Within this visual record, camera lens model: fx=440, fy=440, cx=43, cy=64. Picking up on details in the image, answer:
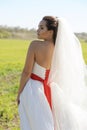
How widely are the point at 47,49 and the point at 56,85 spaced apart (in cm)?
50

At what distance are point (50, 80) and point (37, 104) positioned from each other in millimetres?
324

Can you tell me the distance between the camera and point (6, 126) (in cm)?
737

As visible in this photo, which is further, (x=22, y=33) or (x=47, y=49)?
(x=22, y=33)

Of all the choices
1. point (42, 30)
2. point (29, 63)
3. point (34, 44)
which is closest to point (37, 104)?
point (29, 63)

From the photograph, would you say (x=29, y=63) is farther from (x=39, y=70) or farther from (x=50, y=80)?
(x=50, y=80)

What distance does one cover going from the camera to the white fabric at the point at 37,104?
4887 millimetres

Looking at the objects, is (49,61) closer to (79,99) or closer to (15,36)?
(79,99)

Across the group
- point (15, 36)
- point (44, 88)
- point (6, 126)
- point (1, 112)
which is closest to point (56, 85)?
point (44, 88)

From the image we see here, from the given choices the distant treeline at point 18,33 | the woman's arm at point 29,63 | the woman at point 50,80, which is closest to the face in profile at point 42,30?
the woman at point 50,80

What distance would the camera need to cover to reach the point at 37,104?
4.89m

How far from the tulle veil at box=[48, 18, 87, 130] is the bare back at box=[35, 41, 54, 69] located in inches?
2.6

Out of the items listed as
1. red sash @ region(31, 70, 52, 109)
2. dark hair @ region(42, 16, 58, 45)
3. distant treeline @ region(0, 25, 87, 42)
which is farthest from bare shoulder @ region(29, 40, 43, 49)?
distant treeline @ region(0, 25, 87, 42)

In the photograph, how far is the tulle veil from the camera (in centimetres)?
499

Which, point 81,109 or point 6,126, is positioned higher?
point 81,109
